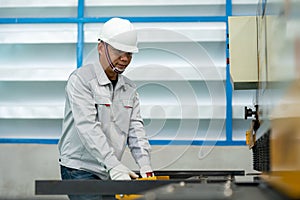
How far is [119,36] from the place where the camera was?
8.82 feet

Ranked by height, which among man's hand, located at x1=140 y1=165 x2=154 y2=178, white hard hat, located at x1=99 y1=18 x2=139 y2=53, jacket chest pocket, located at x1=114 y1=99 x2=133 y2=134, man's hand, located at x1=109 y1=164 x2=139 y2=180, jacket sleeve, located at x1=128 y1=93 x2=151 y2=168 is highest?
white hard hat, located at x1=99 y1=18 x2=139 y2=53

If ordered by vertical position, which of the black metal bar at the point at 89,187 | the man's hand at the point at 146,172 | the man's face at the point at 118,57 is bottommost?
the man's hand at the point at 146,172

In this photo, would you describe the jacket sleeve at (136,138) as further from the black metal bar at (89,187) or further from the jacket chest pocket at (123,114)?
the black metal bar at (89,187)

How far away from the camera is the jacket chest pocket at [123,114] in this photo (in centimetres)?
276

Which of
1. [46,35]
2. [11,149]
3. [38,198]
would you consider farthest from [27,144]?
[46,35]

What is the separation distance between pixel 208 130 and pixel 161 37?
882mm

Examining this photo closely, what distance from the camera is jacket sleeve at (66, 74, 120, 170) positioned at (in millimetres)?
2410

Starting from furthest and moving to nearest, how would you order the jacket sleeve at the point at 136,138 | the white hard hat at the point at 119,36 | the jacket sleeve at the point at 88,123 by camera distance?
the jacket sleeve at the point at 136,138, the white hard hat at the point at 119,36, the jacket sleeve at the point at 88,123

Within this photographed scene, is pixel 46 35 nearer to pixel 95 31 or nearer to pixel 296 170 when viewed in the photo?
pixel 95 31

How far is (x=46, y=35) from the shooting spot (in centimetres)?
456

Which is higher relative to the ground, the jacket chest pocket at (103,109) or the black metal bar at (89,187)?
the jacket chest pocket at (103,109)

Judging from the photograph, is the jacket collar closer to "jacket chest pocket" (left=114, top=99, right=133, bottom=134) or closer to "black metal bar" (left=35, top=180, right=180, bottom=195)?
"jacket chest pocket" (left=114, top=99, right=133, bottom=134)

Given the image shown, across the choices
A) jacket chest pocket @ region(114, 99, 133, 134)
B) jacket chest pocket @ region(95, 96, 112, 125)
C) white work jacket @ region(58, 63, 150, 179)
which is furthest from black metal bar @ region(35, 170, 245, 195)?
jacket chest pocket @ region(114, 99, 133, 134)

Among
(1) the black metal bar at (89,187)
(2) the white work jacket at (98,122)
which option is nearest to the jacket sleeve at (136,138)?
(2) the white work jacket at (98,122)
